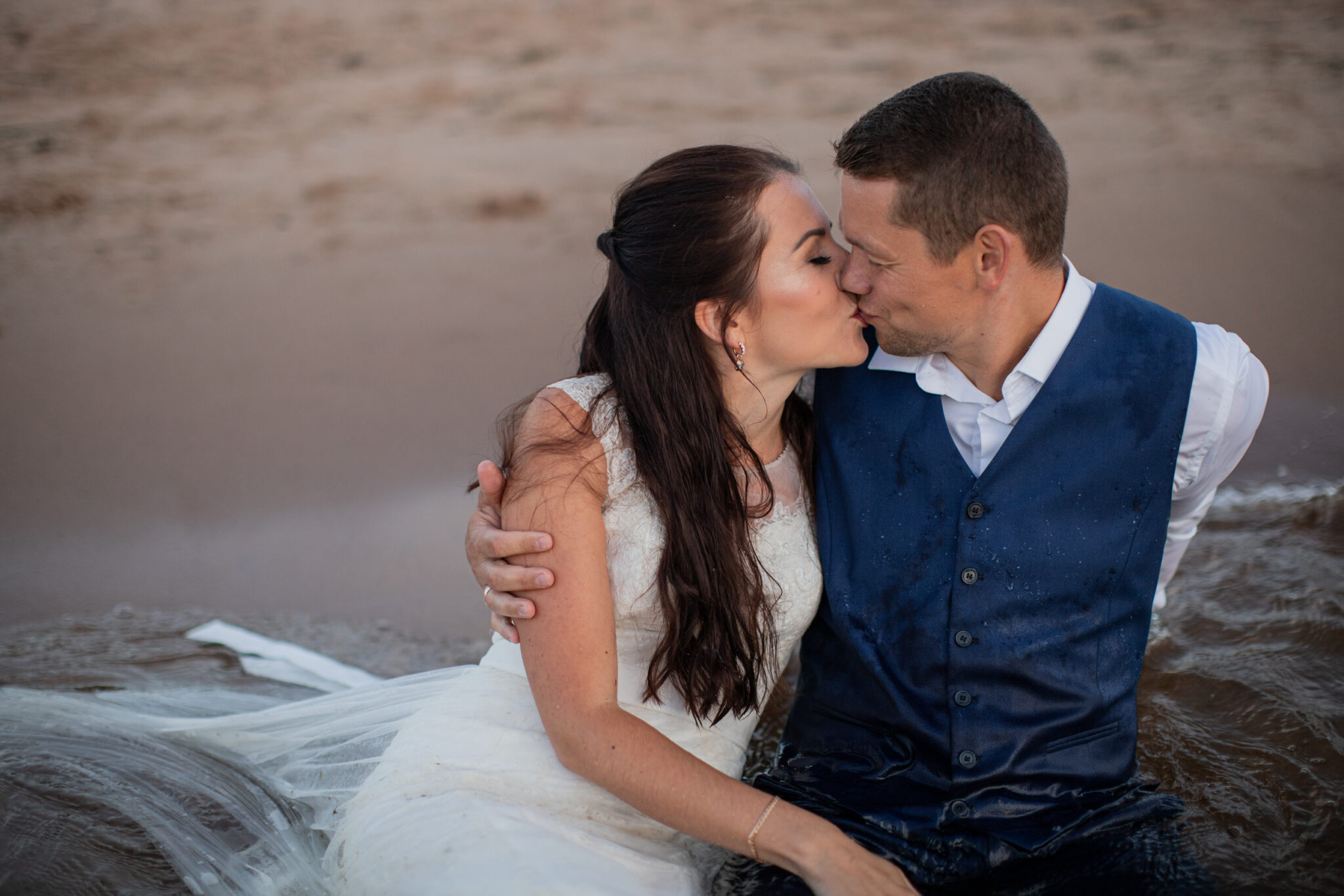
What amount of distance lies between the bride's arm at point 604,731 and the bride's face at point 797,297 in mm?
516

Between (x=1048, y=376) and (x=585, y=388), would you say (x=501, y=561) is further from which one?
(x=1048, y=376)

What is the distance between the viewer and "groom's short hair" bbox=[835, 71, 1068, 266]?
2.27 metres

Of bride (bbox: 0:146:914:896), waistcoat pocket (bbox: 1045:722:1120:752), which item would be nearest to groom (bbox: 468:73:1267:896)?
waistcoat pocket (bbox: 1045:722:1120:752)

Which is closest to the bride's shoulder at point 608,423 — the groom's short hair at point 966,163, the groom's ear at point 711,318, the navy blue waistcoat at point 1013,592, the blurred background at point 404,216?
the groom's ear at point 711,318

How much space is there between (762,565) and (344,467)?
311 cm

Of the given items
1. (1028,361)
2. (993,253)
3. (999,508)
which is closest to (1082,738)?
(999,508)

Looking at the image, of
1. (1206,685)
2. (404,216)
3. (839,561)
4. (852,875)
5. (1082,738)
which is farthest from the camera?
(404,216)

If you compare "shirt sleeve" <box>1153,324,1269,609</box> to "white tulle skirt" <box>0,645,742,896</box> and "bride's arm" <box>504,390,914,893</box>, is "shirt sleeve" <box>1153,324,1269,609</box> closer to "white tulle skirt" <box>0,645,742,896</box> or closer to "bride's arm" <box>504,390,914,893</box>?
"bride's arm" <box>504,390,914,893</box>

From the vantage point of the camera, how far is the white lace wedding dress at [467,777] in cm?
204

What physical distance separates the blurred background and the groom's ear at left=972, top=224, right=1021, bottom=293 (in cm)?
244

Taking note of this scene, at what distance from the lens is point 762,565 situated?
94.7 inches

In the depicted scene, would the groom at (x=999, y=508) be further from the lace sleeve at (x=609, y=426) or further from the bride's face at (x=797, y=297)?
the lace sleeve at (x=609, y=426)

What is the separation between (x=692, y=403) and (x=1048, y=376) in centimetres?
71

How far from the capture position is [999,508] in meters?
2.19
